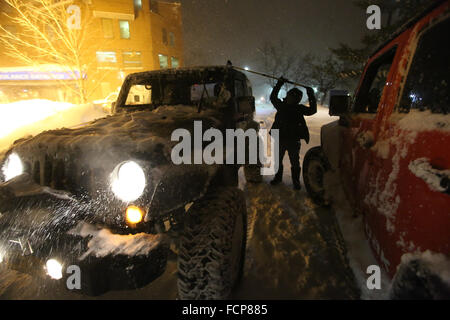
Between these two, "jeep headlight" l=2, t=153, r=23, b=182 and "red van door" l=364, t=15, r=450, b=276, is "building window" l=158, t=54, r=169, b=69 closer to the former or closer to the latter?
"jeep headlight" l=2, t=153, r=23, b=182

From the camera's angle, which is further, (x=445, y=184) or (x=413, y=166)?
(x=413, y=166)

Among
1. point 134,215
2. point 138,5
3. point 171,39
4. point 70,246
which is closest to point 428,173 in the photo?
point 134,215

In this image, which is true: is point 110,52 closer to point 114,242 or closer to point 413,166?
point 114,242

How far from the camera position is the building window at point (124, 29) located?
25.2 meters

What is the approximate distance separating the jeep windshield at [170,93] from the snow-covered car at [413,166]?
1719mm

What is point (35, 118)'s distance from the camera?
809 cm

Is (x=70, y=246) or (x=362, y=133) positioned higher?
(x=362, y=133)

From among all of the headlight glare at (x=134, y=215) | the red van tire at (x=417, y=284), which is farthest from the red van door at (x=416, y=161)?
the headlight glare at (x=134, y=215)

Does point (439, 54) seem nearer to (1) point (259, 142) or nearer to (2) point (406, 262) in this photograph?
(2) point (406, 262)

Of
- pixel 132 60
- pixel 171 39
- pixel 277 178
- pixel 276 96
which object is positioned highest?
pixel 171 39

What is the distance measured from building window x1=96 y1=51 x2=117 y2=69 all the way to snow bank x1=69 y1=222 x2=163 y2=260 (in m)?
27.9

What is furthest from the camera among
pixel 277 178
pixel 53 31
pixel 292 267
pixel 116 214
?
pixel 53 31

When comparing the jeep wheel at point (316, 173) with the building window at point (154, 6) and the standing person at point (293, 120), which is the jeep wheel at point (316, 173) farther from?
the building window at point (154, 6)

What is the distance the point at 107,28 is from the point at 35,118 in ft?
71.5
